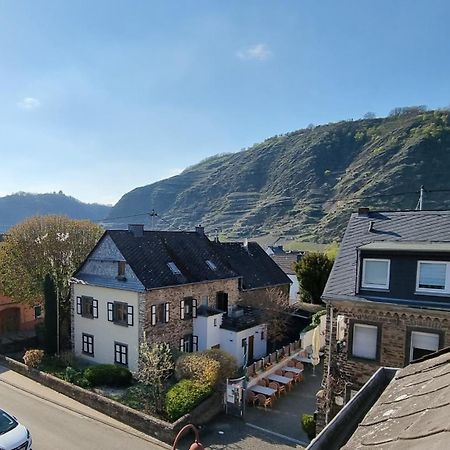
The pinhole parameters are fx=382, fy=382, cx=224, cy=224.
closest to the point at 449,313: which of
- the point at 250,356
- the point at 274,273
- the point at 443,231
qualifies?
the point at 443,231

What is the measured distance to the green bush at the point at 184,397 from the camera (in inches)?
686

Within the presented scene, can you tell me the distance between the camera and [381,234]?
1602 centimetres

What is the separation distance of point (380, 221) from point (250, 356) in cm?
1418

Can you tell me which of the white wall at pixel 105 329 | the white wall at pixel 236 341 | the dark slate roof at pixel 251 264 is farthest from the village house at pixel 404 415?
the dark slate roof at pixel 251 264

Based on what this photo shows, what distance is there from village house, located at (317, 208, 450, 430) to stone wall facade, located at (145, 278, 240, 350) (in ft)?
35.6

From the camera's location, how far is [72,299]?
1048 inches

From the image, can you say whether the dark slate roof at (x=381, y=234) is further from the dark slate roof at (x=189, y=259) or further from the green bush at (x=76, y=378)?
the green bush at (x=76, y=378)

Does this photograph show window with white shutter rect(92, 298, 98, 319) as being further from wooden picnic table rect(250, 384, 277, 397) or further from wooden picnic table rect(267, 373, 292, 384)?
wooden picnic table rect(267, 373, 292, 384)

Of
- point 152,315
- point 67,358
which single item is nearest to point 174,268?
point 152,315

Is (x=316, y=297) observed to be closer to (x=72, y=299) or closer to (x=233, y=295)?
(x=233, y=295)

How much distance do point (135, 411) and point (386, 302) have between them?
12060 mm

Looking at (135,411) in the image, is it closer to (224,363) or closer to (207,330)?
(224,363)

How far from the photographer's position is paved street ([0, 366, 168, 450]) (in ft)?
51.5

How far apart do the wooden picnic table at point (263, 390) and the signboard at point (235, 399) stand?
1495 mm
